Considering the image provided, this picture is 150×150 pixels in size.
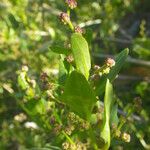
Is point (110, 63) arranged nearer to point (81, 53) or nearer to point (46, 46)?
point (81, 53)

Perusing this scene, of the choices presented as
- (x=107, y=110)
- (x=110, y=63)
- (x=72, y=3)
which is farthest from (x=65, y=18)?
(x=107, y=110)

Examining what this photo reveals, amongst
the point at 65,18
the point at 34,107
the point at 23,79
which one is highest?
the point at 65,18

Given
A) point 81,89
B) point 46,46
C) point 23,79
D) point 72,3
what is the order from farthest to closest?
point 46,46, point 23,79, point 72,3, point 81,89

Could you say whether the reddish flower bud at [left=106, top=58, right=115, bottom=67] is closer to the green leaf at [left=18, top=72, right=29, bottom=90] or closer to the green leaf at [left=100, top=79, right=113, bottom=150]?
the green leaf at [left=100, top=79, right=113, bottom=150]

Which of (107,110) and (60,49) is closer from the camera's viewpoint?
(107,110)

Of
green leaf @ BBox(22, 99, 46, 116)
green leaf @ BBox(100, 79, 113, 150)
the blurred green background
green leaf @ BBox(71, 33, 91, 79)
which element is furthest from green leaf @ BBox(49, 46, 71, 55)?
the blurred green background

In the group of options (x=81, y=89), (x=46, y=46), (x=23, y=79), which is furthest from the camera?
(x=46, y=46)

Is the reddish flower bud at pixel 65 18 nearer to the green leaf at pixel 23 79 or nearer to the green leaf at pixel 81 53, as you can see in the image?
the green leaf at pixel 81 53
